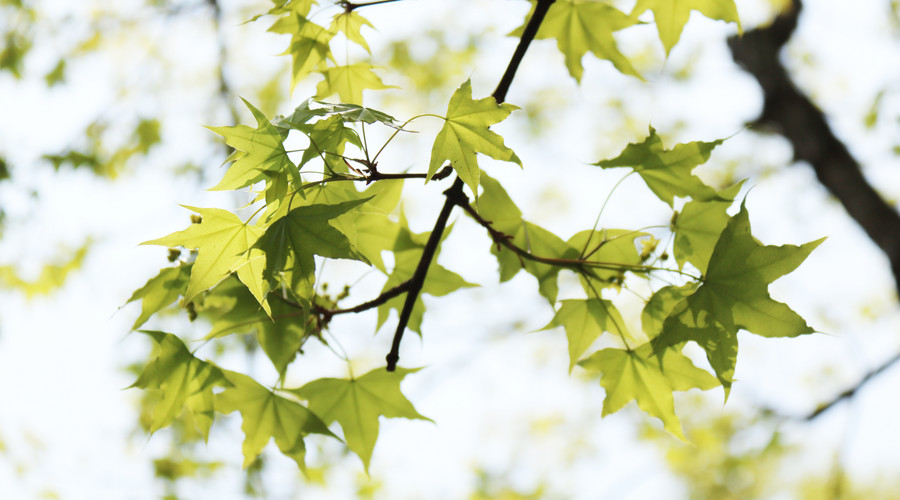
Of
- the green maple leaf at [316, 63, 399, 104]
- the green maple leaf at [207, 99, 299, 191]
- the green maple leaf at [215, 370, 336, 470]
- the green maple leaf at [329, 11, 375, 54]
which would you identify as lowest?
the green maple leaf at [215, 370, 336, 470]

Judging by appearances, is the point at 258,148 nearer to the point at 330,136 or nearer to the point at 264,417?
the point at 330,136

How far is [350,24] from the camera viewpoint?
1505 mm

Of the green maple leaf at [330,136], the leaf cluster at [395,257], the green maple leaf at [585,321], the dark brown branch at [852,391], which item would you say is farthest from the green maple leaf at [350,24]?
the dark brown branch at [852,391]

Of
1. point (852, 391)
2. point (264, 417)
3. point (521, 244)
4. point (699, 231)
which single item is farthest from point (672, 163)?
point (852, 391)

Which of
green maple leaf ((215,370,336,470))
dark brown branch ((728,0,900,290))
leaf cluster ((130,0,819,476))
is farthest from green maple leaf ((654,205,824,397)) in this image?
dark brown branch ((728,0,900,290))

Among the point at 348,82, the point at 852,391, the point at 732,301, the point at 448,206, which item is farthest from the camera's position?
the point at 852,391

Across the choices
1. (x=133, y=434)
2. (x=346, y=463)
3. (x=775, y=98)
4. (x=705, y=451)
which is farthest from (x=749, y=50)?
(x=133, y=434)

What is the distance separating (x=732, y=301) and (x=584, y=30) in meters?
0.85

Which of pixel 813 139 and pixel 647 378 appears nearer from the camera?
pixel 647 378

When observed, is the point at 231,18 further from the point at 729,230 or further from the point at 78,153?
the point at 729,230

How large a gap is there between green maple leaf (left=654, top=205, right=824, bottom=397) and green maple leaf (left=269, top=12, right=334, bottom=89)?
3.37 ft

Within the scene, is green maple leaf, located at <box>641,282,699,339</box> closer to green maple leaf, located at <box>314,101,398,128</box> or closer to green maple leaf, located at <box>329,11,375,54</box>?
green maple leaf, located at <box>314,101,398,128</box>

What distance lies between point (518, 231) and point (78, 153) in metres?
4.21

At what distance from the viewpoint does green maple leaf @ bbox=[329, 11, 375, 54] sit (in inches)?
58.2
